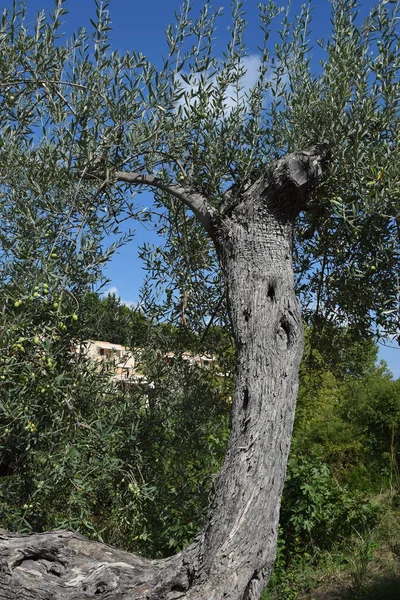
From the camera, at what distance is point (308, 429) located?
9.33 m

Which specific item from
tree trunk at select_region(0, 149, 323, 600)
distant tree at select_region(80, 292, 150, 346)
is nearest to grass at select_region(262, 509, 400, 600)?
distant tree at select_region(80, 292, 150, 346)

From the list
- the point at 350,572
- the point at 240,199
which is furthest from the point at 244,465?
the point at 350,572

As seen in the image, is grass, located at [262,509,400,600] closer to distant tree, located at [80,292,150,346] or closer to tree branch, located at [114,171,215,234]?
distant tree, located at [80,292,150,346]

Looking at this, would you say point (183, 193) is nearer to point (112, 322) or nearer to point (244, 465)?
point (112, 322)

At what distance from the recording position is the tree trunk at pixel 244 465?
2836 millimetres

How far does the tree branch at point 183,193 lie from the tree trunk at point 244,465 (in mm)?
100

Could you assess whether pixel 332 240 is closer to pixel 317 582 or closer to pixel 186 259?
pixel 186 259

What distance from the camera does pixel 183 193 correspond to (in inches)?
153

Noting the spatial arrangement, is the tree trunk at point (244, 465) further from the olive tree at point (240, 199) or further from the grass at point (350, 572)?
the grass at point (350, 572)

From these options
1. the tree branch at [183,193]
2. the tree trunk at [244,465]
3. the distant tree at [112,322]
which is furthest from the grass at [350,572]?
the tree branch at [183,193]

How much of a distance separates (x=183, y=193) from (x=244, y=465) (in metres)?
1.77

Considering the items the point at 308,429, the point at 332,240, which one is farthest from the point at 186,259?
the point at 308,429

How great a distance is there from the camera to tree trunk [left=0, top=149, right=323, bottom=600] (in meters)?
2.84

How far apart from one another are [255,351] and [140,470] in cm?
136
